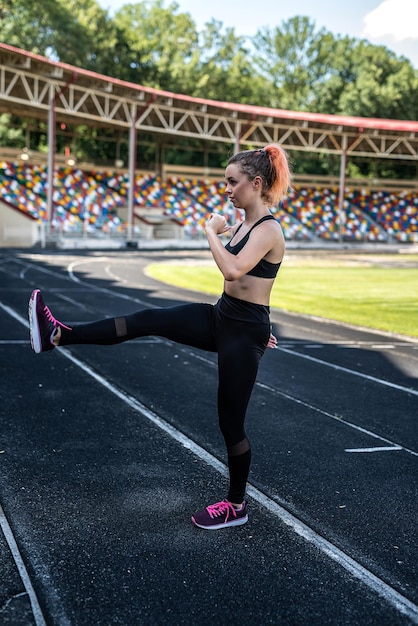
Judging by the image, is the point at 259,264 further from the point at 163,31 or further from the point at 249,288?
the point at 163,31

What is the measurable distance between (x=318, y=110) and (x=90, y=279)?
54.5m

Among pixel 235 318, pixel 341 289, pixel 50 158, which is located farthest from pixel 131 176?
pixel 235 318

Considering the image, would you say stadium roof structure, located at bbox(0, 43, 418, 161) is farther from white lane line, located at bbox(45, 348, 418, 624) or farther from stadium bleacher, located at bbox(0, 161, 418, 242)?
white lane line, located at bbox(45, 348, 418, 624)

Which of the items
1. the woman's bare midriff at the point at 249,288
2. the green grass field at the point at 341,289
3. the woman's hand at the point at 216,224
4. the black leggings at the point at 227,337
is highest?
the woman's hand at the point at 216,224

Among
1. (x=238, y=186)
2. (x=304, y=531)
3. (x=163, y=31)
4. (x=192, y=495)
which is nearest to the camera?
(x=238, y=186)

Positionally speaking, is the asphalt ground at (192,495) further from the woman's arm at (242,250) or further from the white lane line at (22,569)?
the woman's arm at (242,250)

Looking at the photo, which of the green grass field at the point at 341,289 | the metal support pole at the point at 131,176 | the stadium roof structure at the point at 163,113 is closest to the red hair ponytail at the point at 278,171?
the green grass field at the point at 341,289

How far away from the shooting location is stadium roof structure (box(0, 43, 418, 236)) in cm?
3909

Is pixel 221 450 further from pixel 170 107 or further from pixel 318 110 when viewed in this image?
pixel 318 110

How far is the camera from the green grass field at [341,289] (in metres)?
14.8

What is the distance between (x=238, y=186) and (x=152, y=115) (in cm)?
4891

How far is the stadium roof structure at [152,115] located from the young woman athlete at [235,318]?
35.0 meters

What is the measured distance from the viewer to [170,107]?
47.0 meters

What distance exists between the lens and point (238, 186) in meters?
3.73
